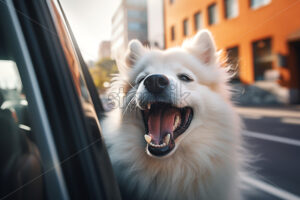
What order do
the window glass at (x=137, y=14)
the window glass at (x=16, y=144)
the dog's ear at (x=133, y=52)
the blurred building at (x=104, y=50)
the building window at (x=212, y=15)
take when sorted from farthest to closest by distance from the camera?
the building window at (x=212, y=15), the dog's ear at (x=133, y=52), the window glass at (x=137, y=14), the blurred building at (x=104, y=50), the window glass at (x=16, y=144)

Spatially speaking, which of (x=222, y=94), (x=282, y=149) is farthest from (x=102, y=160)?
(x=282, y=149)

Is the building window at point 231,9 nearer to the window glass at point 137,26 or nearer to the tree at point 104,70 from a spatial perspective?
the window glass at point 137,26

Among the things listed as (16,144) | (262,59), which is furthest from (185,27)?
(16,144)

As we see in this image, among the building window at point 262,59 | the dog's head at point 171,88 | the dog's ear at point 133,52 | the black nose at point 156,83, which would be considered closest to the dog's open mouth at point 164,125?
the dog's head at point 171,88

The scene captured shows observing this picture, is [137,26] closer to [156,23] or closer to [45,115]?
[156,23]

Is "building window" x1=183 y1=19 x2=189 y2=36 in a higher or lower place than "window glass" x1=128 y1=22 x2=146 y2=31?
higher

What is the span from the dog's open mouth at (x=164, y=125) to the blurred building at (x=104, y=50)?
1.46 ft

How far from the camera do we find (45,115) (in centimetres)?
85

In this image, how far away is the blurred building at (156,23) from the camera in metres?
1.41

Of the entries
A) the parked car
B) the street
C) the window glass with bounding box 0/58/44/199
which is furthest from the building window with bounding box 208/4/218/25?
the window glass with bounding box 0/58/44/199

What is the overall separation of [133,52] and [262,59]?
→ 1370mm

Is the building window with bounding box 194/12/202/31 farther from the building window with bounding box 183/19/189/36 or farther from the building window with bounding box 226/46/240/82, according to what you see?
the building window with bounding box 226/46/240/82

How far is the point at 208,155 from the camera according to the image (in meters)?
1.58

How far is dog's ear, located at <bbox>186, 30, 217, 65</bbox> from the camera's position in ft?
5.09
